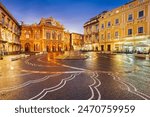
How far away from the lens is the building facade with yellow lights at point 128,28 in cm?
2842

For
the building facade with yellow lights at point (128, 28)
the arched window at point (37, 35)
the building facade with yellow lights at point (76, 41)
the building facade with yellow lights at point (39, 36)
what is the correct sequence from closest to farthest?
the building facade with yellow lights at point (128, 28), the building facade with yellow lights at point (39, 36), the arched window at point (37, 35), the building facade with yellow lights at point (76, 41)

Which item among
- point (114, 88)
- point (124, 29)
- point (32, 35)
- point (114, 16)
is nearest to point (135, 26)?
point (124, 29)

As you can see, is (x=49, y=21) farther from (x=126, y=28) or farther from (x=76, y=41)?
(x=126, y=28)

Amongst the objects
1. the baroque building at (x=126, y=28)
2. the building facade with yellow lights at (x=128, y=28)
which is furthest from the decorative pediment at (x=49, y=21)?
the building facade with yellow lights at (x=128, y=28)

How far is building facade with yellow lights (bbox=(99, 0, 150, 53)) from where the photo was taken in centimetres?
2842

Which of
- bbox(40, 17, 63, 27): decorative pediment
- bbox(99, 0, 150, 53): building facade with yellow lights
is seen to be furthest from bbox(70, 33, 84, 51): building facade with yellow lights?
bbox(99, 0, 150, 53): building facade with yellow lights

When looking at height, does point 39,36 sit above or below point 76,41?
above

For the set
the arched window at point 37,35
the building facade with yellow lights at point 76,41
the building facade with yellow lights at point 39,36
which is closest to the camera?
the building facade with yellow lights at point 39,36

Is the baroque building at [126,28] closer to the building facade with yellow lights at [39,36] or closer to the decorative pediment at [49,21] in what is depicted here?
the building facade with yellow lights at [39,36]

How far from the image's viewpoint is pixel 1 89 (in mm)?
5551

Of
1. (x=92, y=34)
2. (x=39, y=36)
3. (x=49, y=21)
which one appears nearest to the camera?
(x=92, y=34)

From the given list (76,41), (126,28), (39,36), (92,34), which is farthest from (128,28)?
(76,41)

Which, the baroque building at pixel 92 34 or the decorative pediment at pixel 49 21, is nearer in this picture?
the baroque building at pixel 92 34

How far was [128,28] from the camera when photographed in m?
32.7
